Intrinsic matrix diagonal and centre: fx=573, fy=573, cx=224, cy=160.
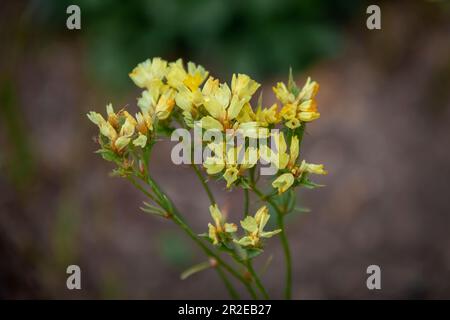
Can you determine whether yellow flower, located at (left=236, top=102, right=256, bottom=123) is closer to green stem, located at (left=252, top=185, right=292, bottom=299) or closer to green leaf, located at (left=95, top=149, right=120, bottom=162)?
green stem, located at (left=252, top=185, right=292, bottom=299)

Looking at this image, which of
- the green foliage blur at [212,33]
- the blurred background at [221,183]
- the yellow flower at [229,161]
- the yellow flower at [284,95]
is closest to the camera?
the yellow flower at [229,161]

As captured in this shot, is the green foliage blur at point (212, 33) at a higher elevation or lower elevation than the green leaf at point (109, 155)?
higher

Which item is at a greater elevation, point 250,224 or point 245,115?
point 245,115

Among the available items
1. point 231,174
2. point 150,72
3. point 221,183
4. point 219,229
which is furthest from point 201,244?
point 221,183

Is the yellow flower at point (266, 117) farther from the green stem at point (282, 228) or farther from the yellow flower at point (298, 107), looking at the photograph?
the green stem at point (282, 228)

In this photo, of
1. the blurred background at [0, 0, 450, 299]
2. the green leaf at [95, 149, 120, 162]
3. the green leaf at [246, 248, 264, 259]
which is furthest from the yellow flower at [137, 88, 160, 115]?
the blurred background at [0, 0, 450, 299]

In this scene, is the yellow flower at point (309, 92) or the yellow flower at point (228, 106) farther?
the yellow flower at point (309, 92)

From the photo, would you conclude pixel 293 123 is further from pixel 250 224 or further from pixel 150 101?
pixel 150 101

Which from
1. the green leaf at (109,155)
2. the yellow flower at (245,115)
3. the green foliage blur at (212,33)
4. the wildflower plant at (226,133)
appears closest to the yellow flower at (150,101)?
the wildflower plant at (226,133)
